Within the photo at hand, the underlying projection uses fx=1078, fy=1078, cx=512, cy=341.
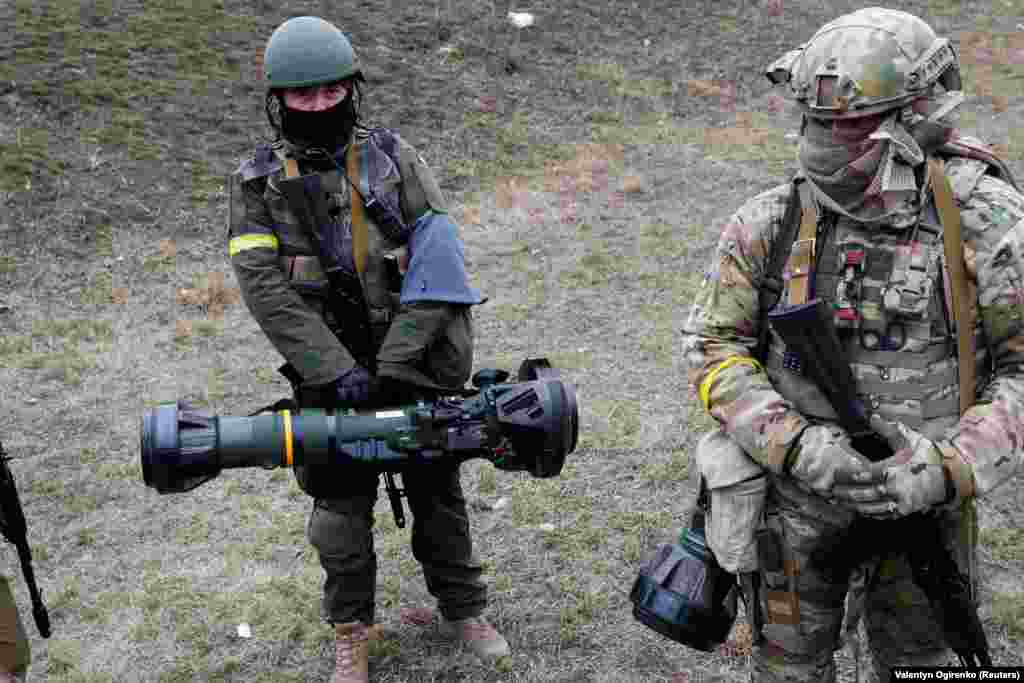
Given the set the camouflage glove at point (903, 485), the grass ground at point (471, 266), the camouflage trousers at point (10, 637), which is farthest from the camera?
the grass ground at point (471, 266)

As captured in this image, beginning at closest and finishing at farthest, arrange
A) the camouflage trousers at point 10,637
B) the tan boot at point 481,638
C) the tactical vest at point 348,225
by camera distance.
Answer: the camouflage trousers at point 10,637
the tactical vest at point 348,225
the tan boot at point 481,638

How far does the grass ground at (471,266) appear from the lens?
4391mm

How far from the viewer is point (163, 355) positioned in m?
6.95

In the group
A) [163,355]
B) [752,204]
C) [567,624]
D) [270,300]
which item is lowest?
[567,624]

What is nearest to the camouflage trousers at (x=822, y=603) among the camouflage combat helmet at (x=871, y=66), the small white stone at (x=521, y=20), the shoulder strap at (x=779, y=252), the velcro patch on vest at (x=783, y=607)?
the velcro patch on vest at (x=783, y=607)

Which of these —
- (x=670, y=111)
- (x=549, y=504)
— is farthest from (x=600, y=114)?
(x=549, y=504)

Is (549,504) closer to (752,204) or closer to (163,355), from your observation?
(752,204)

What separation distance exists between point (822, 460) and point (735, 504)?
0.30 metres

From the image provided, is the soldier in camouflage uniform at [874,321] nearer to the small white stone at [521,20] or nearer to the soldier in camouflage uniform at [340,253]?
the soldier in camouflage uniform at [340,253]

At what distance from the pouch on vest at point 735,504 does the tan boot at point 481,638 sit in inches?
59.3

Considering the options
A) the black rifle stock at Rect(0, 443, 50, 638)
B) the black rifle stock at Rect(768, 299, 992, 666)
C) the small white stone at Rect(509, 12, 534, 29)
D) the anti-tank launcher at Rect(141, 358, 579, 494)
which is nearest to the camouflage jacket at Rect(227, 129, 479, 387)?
the anti-tank launcher at Rect(141, 358, 579, 494)

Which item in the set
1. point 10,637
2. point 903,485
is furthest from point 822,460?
point 10,637

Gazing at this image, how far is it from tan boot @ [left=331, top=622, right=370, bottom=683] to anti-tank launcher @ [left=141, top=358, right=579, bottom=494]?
854mm

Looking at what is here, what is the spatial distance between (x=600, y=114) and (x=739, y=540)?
8987 mm
